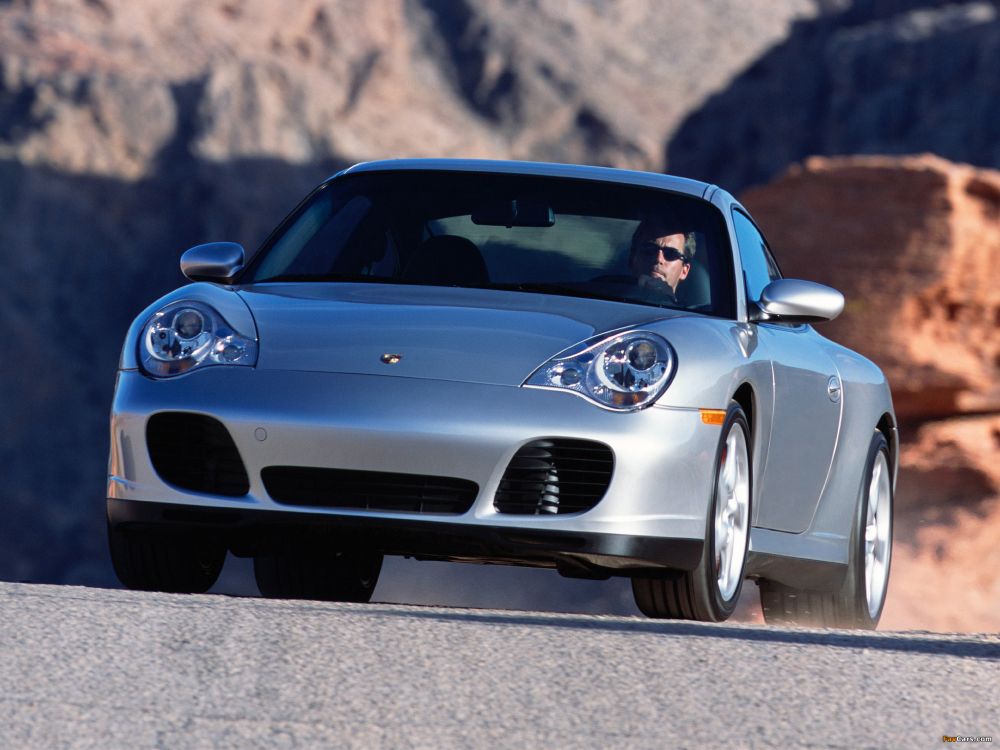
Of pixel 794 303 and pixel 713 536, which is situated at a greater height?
pixel 794 303

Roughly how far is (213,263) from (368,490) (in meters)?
1.29

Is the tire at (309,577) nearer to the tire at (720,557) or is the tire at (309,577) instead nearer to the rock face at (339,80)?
the tire at (720,557)

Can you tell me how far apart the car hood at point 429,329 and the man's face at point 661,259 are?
1.21ft

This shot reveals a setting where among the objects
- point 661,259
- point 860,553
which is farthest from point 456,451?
point 860,553

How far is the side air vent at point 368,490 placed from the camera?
548 cm

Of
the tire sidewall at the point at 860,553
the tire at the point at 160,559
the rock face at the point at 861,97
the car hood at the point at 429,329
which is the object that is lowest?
the rock face at the point at 861,97

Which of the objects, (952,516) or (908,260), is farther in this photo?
(908,260)

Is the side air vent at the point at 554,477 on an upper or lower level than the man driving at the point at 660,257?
lower

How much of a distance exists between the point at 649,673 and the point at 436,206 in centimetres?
269

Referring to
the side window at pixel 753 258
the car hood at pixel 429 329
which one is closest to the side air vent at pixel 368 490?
the car hood at pixel 429 329

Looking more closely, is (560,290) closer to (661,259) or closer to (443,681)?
Answer: (661,259)

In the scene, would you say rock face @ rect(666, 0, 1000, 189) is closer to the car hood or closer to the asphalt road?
the car hood

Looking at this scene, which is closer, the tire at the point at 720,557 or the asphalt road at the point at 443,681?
the asphalt road at the point at 443,681

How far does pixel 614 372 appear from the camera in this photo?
5594mm
